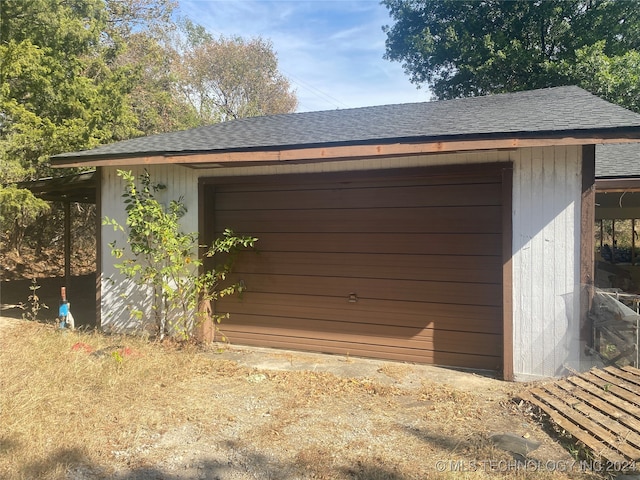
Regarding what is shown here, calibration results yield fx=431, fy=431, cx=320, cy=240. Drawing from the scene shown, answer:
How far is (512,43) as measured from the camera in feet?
45.8

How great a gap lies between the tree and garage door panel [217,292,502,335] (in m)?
19.3

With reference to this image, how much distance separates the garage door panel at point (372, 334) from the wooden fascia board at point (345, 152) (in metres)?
1.97

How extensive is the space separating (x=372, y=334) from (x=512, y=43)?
12937 mm

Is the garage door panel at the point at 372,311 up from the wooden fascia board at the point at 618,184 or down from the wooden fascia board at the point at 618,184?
down

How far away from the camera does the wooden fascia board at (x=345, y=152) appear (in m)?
3.71

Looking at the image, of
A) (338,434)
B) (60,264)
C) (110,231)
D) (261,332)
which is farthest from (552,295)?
(60,264)

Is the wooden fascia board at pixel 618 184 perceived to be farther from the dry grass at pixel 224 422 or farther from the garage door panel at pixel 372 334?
the dry grass at pixel 224 422

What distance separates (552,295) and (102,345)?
4908 millimetres

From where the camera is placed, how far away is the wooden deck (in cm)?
264

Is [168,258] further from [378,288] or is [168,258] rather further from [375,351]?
[375,351]

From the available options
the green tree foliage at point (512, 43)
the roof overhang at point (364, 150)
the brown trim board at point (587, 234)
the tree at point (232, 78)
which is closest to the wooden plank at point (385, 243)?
the brown trim board at point (587, 234)

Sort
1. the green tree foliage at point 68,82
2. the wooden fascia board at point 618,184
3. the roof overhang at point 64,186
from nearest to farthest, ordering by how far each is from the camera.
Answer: the wooden fascia board at point 618,184
the roof overhang at point 64,186
the green tree foliage at point 68,82

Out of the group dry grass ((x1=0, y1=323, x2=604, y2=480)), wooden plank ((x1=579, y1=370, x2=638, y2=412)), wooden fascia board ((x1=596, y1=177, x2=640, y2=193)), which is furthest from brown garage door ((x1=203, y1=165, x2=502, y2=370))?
wooden fascia board ((x1=596, y1=177, x2=640, y2=193))

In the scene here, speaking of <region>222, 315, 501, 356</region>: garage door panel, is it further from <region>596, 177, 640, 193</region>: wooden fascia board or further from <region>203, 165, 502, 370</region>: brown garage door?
<region>596, 177, 640, 193</region>: wooden fascia board
